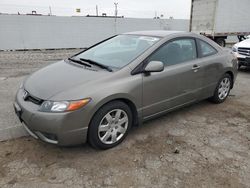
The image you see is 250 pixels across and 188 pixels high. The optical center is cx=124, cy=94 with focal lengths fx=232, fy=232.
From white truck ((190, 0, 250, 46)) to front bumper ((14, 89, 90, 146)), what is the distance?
13.8 meters

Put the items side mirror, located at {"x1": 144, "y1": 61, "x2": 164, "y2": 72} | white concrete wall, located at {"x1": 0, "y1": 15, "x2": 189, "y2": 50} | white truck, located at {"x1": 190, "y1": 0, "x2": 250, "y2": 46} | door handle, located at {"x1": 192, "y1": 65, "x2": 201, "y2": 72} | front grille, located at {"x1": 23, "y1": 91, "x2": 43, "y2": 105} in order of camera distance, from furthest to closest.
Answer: white concrete wall, located at {"x1": 0, "y1": 15, "x2": 189, "y2": 50}
white truck, located at {"x1": 190, "y1": 0, "x2": 250, "y2": 46}
door handle, located at {"x1": 192, "y1": 65, "x2": 201, "y2": 72}
side mirror, located at {"x1": 144, "y1": 61, "x2": 164, "y2": 72}
front grille, located at {"x1": 23, "y1": 91, "x2": 43, "y2": 105}

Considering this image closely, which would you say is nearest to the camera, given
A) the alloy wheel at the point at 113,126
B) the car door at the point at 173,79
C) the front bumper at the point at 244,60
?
the alloy wheel at the point at 113,126

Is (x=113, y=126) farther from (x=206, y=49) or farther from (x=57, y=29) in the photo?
(x=57, y=29)

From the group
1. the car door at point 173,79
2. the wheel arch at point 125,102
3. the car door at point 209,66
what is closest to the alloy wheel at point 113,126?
the wheel arch at point 125,102

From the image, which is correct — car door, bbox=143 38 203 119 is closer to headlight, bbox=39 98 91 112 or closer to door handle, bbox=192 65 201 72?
door handle, bbox=192 65 201 72

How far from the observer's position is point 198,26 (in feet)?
50.6

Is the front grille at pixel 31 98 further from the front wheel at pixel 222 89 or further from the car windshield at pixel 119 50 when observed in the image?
the front wheel at pixel 222 89

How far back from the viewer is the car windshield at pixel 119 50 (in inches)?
136

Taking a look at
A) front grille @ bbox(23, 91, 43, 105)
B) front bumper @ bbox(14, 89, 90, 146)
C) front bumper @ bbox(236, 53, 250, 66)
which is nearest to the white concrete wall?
front bumper @ bbox(236, 53, 250, 66)

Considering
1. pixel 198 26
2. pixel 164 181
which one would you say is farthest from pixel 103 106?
pixel 198 26

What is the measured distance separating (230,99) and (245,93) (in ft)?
2.47

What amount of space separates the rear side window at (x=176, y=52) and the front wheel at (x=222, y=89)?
104 cm

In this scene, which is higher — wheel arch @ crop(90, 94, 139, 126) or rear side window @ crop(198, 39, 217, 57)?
rear side window @ crop(198, 39, 217, 57)

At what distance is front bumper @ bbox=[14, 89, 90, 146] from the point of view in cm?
268
